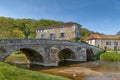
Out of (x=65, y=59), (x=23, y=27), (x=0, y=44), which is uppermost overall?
(x=23, y=27)

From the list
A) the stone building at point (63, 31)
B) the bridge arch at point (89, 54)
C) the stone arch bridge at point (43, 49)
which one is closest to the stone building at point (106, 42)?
the stone building at point (63, 31)

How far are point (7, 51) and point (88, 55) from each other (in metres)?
30.9

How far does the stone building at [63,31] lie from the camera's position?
69125 millimetres

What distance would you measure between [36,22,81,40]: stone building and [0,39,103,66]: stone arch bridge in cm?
1150

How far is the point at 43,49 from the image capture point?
42.3 metres

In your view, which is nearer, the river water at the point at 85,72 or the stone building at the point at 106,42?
the river water at the point at 85,72

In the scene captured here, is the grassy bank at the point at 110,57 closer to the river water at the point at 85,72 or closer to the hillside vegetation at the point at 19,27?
the river water at the point at 85,72

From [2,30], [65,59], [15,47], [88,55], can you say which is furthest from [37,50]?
[2,30]

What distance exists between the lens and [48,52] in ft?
141

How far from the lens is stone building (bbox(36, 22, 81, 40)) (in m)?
69.1

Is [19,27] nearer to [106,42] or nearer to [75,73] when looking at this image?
[106,42]

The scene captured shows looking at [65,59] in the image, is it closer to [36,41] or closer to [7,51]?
[36,41]

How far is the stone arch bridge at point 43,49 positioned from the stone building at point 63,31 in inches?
453

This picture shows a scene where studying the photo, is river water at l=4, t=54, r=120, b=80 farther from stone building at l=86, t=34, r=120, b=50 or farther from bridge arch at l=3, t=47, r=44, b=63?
stone building at l=86, t=34, r=120, b=50
